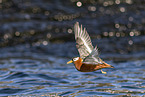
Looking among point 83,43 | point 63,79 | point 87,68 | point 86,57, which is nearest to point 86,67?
point 87,68

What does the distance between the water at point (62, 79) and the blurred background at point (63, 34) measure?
4cm

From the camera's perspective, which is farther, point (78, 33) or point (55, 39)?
point (55, 39)

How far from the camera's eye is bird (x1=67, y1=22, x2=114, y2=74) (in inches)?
219

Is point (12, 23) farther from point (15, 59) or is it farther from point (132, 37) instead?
point (132, 37)

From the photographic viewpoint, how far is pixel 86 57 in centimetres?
561

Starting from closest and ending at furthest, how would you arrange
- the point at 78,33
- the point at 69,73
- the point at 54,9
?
the point at 78,33 < the point at 69,73 < the point at 54,9

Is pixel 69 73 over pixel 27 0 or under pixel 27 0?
under

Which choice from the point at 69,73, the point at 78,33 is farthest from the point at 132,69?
the point at 78,33

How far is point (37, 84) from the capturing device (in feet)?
34.0

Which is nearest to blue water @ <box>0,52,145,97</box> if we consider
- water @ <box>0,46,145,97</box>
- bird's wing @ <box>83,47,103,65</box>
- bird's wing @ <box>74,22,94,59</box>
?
water @ <box>0,46,145,97</box>

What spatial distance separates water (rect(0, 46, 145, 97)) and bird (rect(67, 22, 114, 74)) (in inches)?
119

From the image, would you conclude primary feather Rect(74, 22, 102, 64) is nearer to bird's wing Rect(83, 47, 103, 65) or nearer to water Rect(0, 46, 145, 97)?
bird's wing Rect(83, 47, 103, 65)

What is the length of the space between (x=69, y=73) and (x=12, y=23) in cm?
749

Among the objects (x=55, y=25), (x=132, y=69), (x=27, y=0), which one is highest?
(x=27, y=0)
